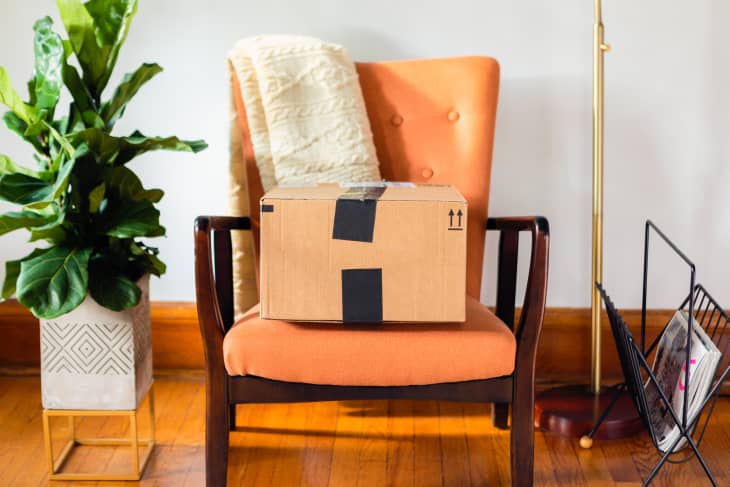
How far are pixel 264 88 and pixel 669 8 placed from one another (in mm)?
1100

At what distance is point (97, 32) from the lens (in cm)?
171

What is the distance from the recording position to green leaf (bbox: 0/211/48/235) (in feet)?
5.27

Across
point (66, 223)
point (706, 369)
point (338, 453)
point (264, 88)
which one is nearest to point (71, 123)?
point (66, 223)

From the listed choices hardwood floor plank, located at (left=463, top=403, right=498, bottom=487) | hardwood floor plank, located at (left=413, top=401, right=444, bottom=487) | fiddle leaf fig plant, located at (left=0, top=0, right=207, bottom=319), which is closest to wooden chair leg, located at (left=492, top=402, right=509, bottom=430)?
hardwood floor plank, located at (left=463, top=403, right=498, bottom=487)

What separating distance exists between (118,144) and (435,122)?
2.48 feet

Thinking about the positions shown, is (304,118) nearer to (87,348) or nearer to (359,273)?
(359,273)

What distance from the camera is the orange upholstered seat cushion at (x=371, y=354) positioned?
148cm

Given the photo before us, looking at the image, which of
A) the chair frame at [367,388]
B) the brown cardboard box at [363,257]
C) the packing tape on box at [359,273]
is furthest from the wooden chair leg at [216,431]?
the packing tape on box at [359,273]

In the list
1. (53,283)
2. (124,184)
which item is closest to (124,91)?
(124,184)

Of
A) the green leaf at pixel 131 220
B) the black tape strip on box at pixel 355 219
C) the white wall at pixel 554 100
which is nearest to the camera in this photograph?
the black tape strip on box at pixel 355 219

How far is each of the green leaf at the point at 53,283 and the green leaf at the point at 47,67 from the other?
31 centimetres

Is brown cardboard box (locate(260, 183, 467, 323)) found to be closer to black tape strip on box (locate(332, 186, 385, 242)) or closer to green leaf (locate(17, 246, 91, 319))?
black tape strip on box (locate(332, 186, 385, 242))

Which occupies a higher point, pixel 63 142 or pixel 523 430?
pixel 63 142

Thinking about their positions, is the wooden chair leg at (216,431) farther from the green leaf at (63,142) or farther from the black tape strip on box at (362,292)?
the green leaf at (63,142)
